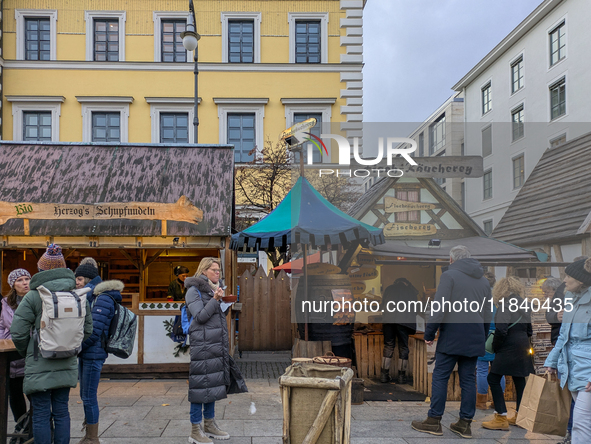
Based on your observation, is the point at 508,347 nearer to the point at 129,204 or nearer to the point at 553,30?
the point at 129,204

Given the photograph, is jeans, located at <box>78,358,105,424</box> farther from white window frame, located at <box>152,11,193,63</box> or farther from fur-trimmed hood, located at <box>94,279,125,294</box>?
white window frame, located at <box>152,11,193,63</box>

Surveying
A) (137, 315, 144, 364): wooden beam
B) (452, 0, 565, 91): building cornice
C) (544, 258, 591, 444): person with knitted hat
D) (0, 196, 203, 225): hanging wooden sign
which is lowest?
(137, 315, 144, 364): wooden beam

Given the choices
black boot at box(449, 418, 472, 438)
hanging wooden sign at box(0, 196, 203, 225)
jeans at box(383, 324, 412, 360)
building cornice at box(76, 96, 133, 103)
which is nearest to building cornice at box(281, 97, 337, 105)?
building cornice at box(76, 96, 133, 103)

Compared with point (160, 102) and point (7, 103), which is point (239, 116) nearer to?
point (160, 102)

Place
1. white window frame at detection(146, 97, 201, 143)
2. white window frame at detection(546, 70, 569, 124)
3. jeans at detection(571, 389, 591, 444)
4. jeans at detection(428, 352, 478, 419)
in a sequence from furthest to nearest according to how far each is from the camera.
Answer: white window frame at detection(146, 97, 201, 143)
white window frame at detection(546, 70, 569, 124)
jeans at detection(428, 352, 478, 419)
jeans at detection(571, 389, 591, 444)

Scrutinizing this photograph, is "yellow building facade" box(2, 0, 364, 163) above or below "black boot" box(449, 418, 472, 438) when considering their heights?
above

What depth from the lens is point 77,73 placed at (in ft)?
67.4

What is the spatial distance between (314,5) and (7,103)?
13.6m

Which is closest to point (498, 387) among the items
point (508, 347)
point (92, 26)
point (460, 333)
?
point (508, 347)

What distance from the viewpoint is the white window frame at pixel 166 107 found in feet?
67.2

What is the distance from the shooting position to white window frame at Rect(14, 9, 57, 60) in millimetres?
20375

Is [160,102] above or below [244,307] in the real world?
above

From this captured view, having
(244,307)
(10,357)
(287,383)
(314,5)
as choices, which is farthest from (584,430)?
(314,5)

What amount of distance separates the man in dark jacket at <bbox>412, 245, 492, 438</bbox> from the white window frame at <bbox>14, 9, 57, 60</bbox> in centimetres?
2060
